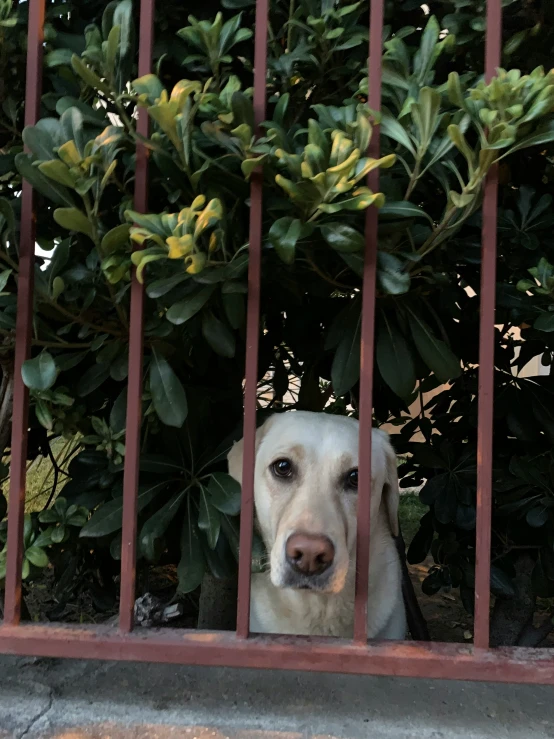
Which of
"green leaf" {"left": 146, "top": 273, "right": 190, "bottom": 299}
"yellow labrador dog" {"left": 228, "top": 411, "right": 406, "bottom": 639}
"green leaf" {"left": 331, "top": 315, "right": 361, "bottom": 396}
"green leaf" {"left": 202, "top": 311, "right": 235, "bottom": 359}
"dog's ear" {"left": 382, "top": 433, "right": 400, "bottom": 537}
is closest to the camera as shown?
"green leaf" {"left": 146, "top": 273, "right": 190, "bottom": 299}

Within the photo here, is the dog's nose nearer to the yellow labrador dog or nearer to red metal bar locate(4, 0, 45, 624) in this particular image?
the yellow labrador dog

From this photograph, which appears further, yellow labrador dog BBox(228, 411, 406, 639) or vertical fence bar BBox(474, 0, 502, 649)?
yellow labrador dog BBox(228, 411, 406, 639)

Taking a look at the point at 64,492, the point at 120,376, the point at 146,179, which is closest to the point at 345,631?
the point at 64,492

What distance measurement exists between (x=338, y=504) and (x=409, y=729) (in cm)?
65

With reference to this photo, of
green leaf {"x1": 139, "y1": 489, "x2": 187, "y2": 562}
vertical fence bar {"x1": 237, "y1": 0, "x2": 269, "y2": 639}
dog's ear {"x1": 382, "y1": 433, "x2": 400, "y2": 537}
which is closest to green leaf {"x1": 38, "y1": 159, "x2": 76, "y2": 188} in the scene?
vertical fence bar {"x1": 237, "y1": 0, "x2": 269, "y2": 639}

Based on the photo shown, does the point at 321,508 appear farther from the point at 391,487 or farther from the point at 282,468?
the point at 391,487

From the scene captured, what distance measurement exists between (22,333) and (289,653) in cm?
100

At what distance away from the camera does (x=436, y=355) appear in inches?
58.7

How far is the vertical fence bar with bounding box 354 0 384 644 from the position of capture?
130 cm

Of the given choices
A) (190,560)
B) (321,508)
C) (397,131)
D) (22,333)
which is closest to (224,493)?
(190,560)

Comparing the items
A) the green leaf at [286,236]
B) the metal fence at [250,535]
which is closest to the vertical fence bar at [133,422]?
the metal fence at [250,535]

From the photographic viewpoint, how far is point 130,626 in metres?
1.39

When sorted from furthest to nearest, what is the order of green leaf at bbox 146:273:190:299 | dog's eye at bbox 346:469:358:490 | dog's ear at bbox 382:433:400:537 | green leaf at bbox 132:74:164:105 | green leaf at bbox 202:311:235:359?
dog's ear at bbox 382:433:400:537, dog's eye at bbox 346:469:358:490, green leaf at bbox 202:311:235:359, green leaf at bbox 146:273:190:299, green leaf at bbox 132:74:164:105

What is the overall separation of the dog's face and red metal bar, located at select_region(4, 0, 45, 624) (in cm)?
68
